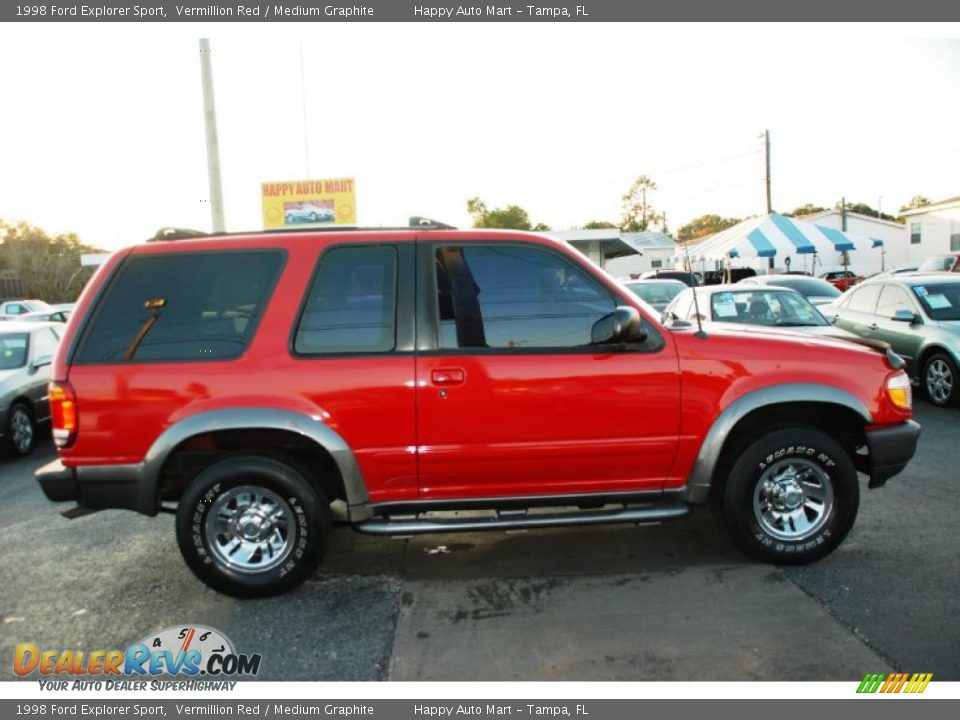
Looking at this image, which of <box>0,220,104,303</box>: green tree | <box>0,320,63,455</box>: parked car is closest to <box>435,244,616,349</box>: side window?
<box>0,320,63,455</box>: parked car

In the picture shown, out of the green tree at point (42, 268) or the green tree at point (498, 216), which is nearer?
the green tree at point (42, 268)

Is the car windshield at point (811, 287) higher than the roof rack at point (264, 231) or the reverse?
the reverse

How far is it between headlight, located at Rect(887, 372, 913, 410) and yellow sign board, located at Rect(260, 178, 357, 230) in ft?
58.3

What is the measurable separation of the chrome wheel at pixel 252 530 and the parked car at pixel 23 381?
190 inches

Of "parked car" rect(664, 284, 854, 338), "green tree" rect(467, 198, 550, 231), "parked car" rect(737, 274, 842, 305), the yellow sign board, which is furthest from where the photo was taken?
"green tree" rect(467, 198, 550, 231)

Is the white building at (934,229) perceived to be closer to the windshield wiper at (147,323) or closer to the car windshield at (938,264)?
the car windshield at (938,264)

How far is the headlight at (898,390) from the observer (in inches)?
145

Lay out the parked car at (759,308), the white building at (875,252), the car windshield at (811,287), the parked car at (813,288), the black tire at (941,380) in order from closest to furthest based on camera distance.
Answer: the black tire at (941,380), the parked car at (759,308), the parked car at (813,288), the car windshield at (811,287), the white building at (875,252)

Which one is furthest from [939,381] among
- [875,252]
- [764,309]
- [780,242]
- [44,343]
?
[875,252]

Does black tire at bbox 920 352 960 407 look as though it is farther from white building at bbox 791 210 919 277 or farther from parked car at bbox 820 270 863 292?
white building at bbox 791 210 919 277

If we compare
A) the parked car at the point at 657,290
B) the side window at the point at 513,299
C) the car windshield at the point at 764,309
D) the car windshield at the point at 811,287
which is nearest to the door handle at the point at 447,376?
the side window at the point at 513,299

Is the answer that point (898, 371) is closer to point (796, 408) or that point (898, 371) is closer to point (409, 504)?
point (796, 408)

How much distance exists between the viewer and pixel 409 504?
356cm

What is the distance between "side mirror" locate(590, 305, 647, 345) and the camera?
3318mm
